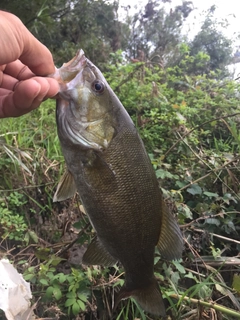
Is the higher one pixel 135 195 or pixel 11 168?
pixel 135 195

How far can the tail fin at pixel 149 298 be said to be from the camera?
1451mm

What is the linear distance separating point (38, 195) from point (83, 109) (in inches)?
52.4

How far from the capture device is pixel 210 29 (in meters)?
12.4

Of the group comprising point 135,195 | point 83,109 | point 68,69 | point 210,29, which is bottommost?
point 210,29

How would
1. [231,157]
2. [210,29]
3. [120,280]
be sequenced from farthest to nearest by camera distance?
[210,29] → [231,157] → [120,280]

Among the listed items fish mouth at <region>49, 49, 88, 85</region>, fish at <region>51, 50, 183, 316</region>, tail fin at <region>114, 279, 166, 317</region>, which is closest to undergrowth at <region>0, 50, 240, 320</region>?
tail fin at <region>114, 279, 166, 317</region>

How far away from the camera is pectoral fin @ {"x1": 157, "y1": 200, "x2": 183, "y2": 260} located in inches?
58.0

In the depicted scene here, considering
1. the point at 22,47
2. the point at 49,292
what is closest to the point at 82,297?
the point at 49,292

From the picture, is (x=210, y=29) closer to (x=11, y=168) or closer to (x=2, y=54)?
(x=11, y=168)

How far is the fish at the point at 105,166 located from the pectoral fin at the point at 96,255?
0.13 feet

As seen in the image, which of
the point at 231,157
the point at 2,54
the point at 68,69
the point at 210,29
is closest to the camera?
the point at 2,54

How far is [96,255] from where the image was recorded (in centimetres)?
150

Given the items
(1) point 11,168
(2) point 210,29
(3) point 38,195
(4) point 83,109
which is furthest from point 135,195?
(2) point 210,29

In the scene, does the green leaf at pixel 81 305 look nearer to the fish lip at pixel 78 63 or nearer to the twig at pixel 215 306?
the twig at pixel 215 306
